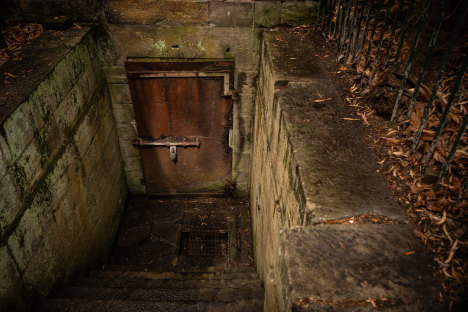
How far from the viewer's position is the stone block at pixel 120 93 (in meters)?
4.56

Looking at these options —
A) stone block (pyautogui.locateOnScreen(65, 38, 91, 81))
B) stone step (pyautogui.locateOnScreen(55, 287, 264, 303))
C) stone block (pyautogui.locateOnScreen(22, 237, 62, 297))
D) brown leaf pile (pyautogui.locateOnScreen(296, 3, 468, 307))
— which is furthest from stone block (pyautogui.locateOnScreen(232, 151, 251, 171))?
stone block (pyautogui.locateOnScreen(22, 237, 62, 297))

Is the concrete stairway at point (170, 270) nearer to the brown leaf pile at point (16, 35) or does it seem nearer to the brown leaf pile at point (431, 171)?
the brown leaf pile at point (431, 171)

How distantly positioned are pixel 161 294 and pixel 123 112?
2841mm

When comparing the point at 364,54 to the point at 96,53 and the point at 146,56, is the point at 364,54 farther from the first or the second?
the point at 96,53

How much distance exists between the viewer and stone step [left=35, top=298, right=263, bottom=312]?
275 cm

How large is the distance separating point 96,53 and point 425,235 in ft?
14.0

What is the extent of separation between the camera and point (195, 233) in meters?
5.19

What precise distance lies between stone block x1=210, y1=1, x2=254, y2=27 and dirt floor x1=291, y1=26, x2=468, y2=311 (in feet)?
6.11

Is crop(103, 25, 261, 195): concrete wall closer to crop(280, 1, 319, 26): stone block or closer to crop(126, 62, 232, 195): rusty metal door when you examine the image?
crop(126, 62, 232, 195): rusty metal door

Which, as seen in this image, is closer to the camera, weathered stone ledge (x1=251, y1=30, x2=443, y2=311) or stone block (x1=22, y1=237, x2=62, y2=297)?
weathered stone ledge (x1=251, y1=30, x2=443, y2=311)

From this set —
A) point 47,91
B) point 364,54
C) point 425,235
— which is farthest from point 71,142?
point 425,235

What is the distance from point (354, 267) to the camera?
134 centimetres

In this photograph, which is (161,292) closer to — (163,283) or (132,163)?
(163,283)

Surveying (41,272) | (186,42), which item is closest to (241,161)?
(186,42)
